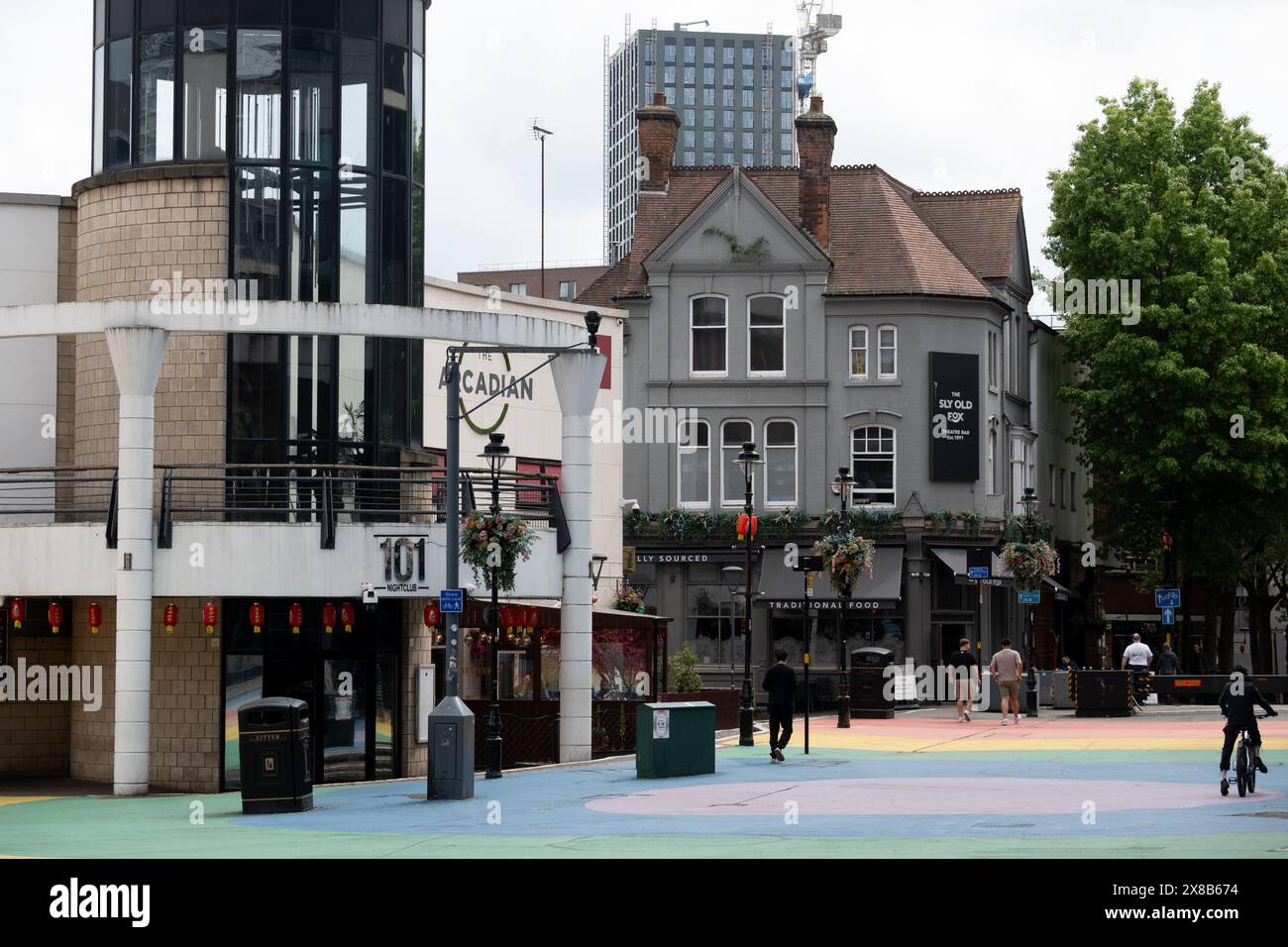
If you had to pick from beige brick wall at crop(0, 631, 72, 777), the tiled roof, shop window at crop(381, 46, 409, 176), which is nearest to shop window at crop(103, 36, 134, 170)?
shop window at crop(381, 46, 409, 176)

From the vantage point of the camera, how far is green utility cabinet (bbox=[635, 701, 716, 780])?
26.9 meters

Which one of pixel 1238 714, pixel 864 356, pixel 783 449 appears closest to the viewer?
pixel 1238 714

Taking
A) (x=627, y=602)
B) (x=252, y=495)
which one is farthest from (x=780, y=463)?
(x=252, y=495)

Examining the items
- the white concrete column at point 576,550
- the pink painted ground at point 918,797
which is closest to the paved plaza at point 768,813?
the pink painted ground at point 918,797

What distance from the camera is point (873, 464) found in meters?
53.2

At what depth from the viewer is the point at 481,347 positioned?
28.2 m

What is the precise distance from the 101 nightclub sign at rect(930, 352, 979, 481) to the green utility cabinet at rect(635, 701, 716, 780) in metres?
26.4

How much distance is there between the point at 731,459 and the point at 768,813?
32.4 m

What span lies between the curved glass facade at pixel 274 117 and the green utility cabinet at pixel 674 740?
8.95 metres

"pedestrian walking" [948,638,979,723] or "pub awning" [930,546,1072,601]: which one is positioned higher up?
"pub awning" [930,546,1072,601]

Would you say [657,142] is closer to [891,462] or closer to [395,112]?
[891,462]

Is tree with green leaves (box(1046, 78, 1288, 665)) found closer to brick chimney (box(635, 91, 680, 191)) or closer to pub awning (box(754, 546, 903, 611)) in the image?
pub awning (box(754, 546, 903, 611))

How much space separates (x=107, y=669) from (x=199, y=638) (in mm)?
1972
